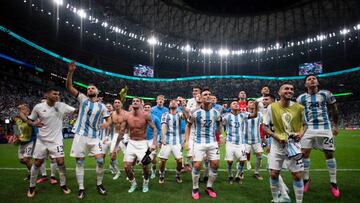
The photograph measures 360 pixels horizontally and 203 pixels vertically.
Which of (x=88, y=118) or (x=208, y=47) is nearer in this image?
(x=88, y=118)

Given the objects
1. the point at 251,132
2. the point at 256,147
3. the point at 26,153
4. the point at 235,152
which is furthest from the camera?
the point at 251,132

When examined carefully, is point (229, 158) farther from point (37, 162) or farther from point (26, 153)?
point (26, 153)

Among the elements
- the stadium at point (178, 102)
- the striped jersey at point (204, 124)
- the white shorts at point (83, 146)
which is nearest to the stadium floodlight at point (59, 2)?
the stadium at point (178, 102)

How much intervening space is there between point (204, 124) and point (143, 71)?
1884 inches

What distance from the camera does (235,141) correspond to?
7.59 meters

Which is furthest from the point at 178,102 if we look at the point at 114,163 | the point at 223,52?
the point at 223,52

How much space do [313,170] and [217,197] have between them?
15.8 feet

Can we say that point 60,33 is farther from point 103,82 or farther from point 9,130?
point 9,130

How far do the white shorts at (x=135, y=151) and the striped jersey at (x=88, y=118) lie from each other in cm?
89

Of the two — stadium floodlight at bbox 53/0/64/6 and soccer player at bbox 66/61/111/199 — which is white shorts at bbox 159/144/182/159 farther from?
stadium floodlight at bbox 53/0/64/6

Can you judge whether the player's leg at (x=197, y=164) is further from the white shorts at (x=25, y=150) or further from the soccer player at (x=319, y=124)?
the white shorts at (x=25, y=150)

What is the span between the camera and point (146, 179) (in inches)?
252

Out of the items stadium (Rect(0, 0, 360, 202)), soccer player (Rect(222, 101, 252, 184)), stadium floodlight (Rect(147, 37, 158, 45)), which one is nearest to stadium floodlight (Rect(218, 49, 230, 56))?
stadium (Rect(0, 0, 360, 202))

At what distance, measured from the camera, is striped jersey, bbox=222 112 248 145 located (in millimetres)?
7613
